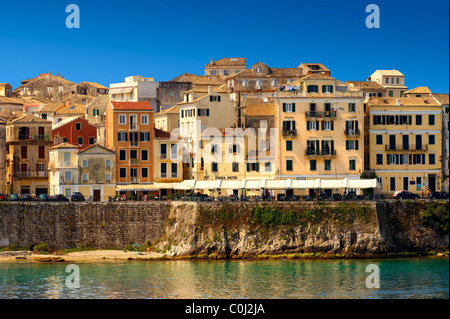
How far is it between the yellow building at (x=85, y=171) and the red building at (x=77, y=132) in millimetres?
6989

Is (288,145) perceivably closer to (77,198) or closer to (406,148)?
(406,148)

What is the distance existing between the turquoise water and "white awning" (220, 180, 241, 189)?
31.0ft

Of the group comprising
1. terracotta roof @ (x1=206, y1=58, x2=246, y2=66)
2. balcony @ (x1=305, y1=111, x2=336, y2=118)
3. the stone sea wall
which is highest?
terracotta roof @ (x1=206, y1=58, x2=246, y2=66)

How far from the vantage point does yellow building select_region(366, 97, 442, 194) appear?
96438mm

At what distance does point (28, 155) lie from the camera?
99.9m

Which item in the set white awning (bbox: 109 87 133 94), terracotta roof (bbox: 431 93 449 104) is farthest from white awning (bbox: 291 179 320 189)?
white awning (bbox: 109 87 133 94)

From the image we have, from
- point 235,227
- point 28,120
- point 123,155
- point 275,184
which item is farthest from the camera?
point 28,120

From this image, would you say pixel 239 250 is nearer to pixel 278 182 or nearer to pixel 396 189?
pixel 278 182

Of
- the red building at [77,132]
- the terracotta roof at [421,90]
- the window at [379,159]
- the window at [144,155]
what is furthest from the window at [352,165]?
the red building at [77,132]

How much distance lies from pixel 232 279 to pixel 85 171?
86.7 feet

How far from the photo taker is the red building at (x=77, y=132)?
10231cm

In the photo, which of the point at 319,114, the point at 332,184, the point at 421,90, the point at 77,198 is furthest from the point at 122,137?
the point at 421,90

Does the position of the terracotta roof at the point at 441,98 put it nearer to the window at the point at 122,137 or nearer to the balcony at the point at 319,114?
the balcony at the point at 319,114

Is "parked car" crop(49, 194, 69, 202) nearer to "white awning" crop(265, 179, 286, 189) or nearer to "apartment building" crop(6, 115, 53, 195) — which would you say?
"apartment building" crop(6, 115, 53, 195)
